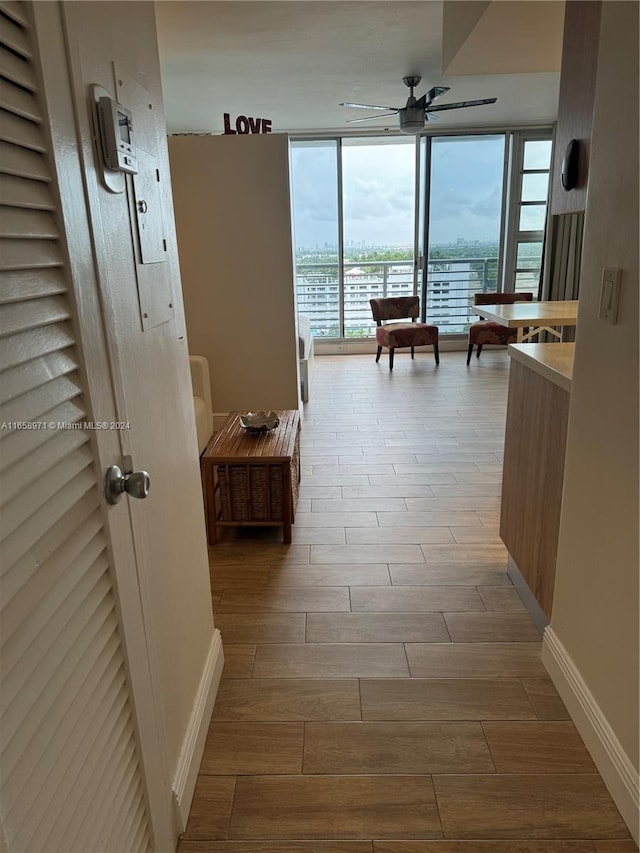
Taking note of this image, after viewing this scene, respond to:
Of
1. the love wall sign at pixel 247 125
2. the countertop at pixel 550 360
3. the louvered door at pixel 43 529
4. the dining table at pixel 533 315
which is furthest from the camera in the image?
the love wall sign at pixel 247 125

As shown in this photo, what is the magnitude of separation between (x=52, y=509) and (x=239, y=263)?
3.64 m

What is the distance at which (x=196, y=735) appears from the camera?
154 cm

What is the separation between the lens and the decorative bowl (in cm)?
293

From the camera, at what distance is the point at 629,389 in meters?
1.34

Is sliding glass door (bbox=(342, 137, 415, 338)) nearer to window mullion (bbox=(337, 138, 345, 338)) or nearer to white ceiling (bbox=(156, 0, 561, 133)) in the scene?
window mullion (bbox=(337, 138, 345, 338))

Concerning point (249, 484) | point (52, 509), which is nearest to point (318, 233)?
point (249, 484)

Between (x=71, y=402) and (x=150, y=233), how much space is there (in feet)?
1.81

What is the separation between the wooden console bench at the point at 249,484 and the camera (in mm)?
2666

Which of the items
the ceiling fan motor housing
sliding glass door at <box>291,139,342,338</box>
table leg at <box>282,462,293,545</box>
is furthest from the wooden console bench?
sliding glass door at <box>291,139,342,338</box>

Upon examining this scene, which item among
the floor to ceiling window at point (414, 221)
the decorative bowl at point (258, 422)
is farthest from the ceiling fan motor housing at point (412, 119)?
the decorative bowl at point (258, 422)

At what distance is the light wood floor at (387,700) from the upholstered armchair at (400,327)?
325 cm

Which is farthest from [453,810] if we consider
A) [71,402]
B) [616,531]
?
[71,402]

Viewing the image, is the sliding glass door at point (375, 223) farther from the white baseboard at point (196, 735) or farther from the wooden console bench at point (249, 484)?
the white baseboard at point (196, 735)

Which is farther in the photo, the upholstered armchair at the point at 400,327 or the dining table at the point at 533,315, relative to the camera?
the upholstered armchair at the point at 400,327
